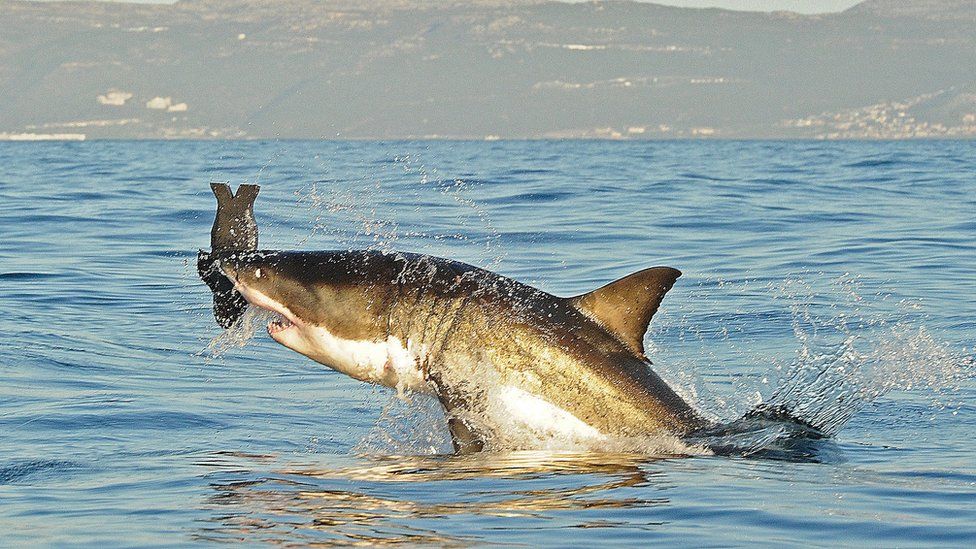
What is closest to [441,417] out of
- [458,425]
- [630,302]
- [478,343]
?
[458,425]

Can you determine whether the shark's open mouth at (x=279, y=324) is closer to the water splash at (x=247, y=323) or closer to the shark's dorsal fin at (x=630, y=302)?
the water splash at (x=247, y=323)

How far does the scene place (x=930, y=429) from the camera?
402 inches

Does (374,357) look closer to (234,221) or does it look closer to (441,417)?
(441,417)

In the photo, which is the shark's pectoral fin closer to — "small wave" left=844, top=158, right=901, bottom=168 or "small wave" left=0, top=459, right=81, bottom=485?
"small wave" left=0, top=459, right=81, bottom=485

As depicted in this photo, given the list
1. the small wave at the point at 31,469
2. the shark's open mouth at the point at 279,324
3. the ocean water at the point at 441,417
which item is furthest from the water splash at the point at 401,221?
the small wave at the point at 31,469

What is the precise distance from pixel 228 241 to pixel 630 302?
2507mm

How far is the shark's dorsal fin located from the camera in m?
8.48

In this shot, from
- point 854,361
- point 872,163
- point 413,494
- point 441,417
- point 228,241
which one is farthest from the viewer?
point 872,163

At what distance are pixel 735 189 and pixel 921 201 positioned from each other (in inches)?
201

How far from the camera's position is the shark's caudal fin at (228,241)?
9.00m

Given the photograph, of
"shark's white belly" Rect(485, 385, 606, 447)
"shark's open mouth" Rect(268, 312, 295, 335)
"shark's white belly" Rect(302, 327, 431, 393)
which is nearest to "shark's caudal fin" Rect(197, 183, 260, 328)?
"shark's open mouth" Rect(268, 312, 295, 335)

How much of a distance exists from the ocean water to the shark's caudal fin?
18 centimetres

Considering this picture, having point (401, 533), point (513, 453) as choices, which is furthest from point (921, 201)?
point (401, 533)

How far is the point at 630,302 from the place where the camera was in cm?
860
